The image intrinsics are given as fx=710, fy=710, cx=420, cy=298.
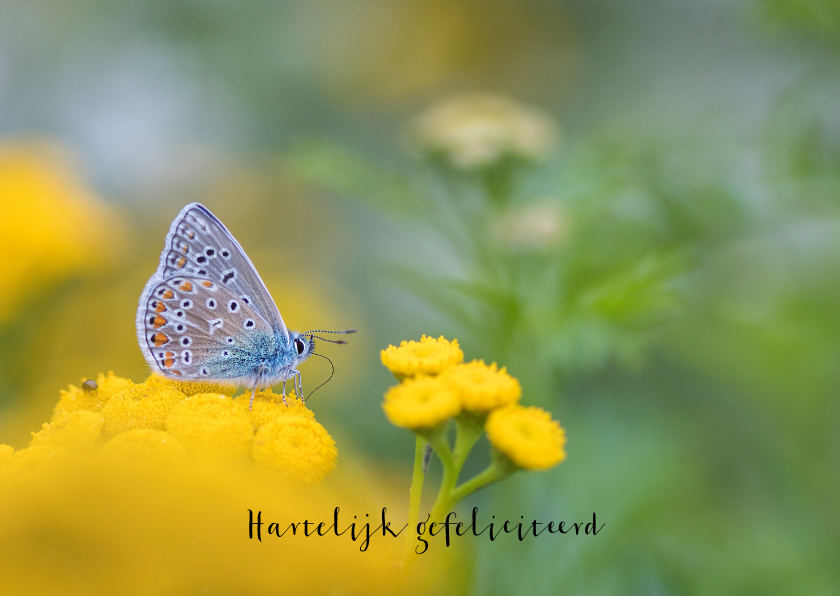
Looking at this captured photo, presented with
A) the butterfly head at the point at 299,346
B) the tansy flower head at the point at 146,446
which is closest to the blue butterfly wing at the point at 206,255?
the butterfly head at the point at 299,346

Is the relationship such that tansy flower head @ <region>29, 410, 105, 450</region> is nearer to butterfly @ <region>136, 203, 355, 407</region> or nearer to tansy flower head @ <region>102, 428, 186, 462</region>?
tansy flower head @ <region>102, 428, 186, 462</region>

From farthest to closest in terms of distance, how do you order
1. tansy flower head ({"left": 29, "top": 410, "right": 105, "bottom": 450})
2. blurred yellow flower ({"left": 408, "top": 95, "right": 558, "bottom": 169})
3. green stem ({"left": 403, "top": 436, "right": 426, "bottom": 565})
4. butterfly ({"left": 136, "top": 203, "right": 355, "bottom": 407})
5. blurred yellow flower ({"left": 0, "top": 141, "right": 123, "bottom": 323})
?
blurred yellow flower ({"left": 0, "top": 141, "right": 123, "bottom": 323})
blurred yellow flower ({"left": 408, "top": 95, "right": 558, "bottom": 169})
butterfly ({"left": 136, "top": 203, "right": 355, "bottom": 407})
tansy flower head ({"left": 29, "top": 410, "right": 105, "bottom": 450})
green stem ({"left": 403, "top": 436, "right": 426, "bottom": 565})

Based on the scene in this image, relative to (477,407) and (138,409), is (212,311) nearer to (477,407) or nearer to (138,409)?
(138,409)

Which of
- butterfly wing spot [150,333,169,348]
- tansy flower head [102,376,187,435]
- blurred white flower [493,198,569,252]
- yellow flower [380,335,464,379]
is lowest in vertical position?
tansy flower head [102,376,187,435]

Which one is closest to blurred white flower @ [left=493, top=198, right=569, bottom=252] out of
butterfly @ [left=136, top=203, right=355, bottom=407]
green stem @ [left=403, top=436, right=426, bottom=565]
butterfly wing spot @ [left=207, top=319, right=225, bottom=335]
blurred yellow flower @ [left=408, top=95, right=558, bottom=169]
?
blurred yellow flower @ [left=408, top=95, right=558, bottom=169]

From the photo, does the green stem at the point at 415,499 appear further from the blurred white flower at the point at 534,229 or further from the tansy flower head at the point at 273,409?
the blurred white flower at the point at 534,229

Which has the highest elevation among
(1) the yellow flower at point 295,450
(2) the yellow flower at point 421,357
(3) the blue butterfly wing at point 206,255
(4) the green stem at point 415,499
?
(3) the blue butterfly wing at point 206,255

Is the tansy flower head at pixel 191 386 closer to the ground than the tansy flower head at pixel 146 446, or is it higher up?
higher up
